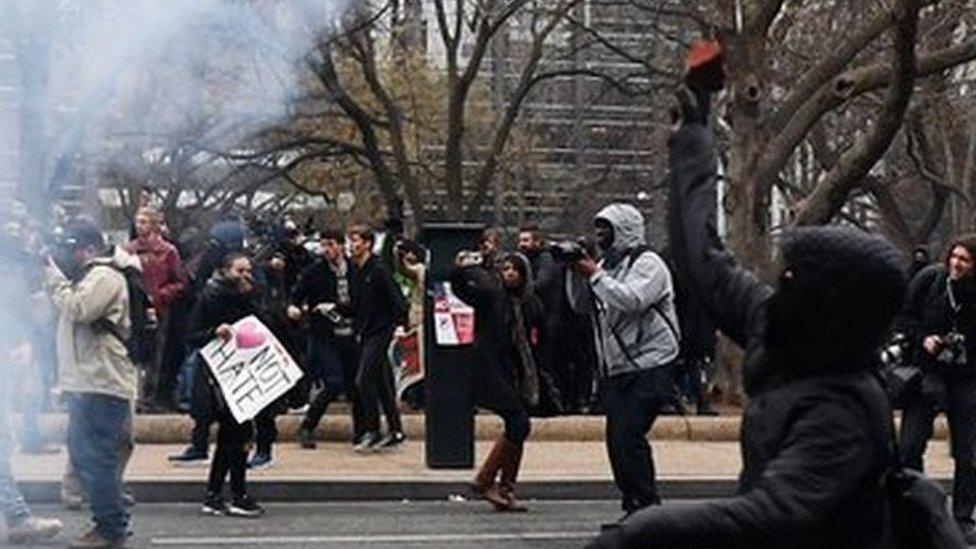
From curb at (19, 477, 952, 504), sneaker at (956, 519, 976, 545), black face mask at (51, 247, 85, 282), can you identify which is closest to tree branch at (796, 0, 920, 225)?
curb at (19, 477, 952, 504)

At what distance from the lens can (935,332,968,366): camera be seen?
11414mm

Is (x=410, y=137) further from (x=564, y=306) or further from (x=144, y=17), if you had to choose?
(x=144, y=17)

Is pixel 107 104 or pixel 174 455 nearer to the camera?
pixel 107 104

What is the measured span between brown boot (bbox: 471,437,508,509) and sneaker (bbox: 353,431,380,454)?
2138 millimetres

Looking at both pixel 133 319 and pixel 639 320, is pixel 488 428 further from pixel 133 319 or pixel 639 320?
pixel 639 320

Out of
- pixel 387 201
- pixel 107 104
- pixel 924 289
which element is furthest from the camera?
pixel 387 201

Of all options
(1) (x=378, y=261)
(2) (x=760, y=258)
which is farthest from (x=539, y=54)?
(1) (x=378, y=261)

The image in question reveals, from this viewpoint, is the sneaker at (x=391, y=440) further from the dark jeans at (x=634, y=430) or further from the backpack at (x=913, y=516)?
the backpack at (x=913, y=516)

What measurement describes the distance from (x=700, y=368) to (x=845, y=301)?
14.9 metres

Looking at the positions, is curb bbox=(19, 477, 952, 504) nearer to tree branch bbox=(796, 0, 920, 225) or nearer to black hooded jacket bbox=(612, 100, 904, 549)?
tree branch bbox=(796, 0, 920, 225)

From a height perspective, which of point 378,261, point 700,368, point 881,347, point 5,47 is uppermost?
point 5,47

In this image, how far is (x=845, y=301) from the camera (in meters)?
4.17

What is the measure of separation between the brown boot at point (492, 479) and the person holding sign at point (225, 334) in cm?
136

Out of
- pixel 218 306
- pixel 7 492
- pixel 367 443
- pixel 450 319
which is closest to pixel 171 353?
pixel 367 443
